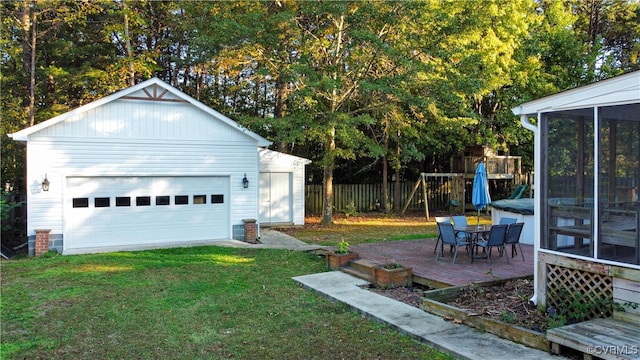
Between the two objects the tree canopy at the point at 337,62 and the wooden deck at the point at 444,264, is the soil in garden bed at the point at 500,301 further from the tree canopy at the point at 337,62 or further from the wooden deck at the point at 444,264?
the tree canopy at the point at 337,62

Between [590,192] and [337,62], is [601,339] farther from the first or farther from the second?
[337,62]

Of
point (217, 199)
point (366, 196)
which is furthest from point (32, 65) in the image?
point (366, 196)

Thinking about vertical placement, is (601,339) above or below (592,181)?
below

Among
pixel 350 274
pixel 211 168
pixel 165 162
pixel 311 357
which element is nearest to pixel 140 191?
pixel 165 162

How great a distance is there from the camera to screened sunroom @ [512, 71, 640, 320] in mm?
4957

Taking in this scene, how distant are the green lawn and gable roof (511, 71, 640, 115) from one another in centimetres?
341

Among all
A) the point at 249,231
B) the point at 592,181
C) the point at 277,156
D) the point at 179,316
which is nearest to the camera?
the point at 592,181

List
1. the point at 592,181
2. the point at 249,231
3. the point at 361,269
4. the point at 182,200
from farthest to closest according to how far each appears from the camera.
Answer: the point at 249,231 → the point at 182,200 → the point at 361,269 → the point at 592,181

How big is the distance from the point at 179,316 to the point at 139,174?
6924 mm

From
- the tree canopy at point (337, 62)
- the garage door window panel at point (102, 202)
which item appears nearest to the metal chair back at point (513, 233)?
the tree canopy at point (337, 62)

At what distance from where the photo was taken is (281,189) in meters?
16.4

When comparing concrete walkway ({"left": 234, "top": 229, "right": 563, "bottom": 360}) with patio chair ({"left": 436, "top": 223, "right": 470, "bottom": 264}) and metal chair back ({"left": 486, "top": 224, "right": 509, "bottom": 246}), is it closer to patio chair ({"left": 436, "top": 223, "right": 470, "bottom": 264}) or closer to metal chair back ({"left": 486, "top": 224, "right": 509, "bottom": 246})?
patio chair ({"left": 436, "top": 223, "right": 470, "bottom": 264})

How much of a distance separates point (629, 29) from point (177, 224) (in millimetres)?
23179

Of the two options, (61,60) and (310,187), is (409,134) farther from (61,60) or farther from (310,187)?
(61,60)
